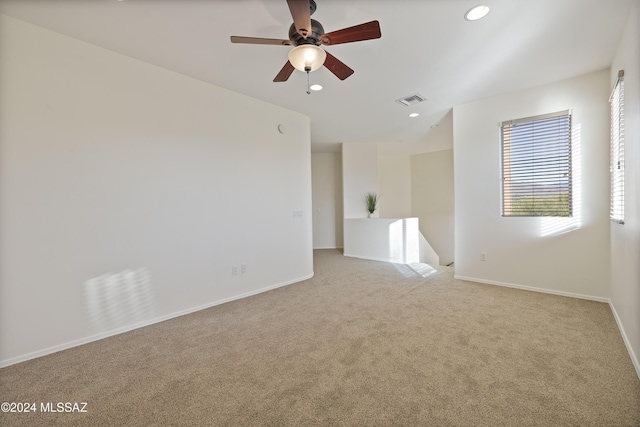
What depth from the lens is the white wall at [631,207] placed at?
1831 millimetres

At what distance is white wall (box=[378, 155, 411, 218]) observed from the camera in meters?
7.88

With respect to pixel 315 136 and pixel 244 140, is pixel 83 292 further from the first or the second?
pixel 315 136

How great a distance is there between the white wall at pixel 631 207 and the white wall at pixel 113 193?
3535mm

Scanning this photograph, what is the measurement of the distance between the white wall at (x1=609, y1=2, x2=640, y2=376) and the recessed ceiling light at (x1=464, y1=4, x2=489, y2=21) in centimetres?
97

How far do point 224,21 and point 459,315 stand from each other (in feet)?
11.3

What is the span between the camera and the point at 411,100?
12.4 ft

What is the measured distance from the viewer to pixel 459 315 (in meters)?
2.72

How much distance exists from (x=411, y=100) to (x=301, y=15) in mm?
2596

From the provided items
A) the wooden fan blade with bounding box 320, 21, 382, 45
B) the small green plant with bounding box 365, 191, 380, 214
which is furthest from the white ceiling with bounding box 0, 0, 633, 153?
the small green plant with bounding box 365, 191, 380, 214

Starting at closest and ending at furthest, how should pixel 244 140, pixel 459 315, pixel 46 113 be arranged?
pixel 46 113 < pixel 459 315 < pixel 244 140

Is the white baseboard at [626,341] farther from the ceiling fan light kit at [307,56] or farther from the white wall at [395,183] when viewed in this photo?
the white wall at [395,183]

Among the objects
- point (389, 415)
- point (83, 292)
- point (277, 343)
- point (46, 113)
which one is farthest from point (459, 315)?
point (46, 113)

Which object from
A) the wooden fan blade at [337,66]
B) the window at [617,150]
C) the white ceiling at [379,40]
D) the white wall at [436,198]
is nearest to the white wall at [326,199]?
the white wall at [436,198]

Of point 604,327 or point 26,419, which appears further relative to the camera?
point 604,327
